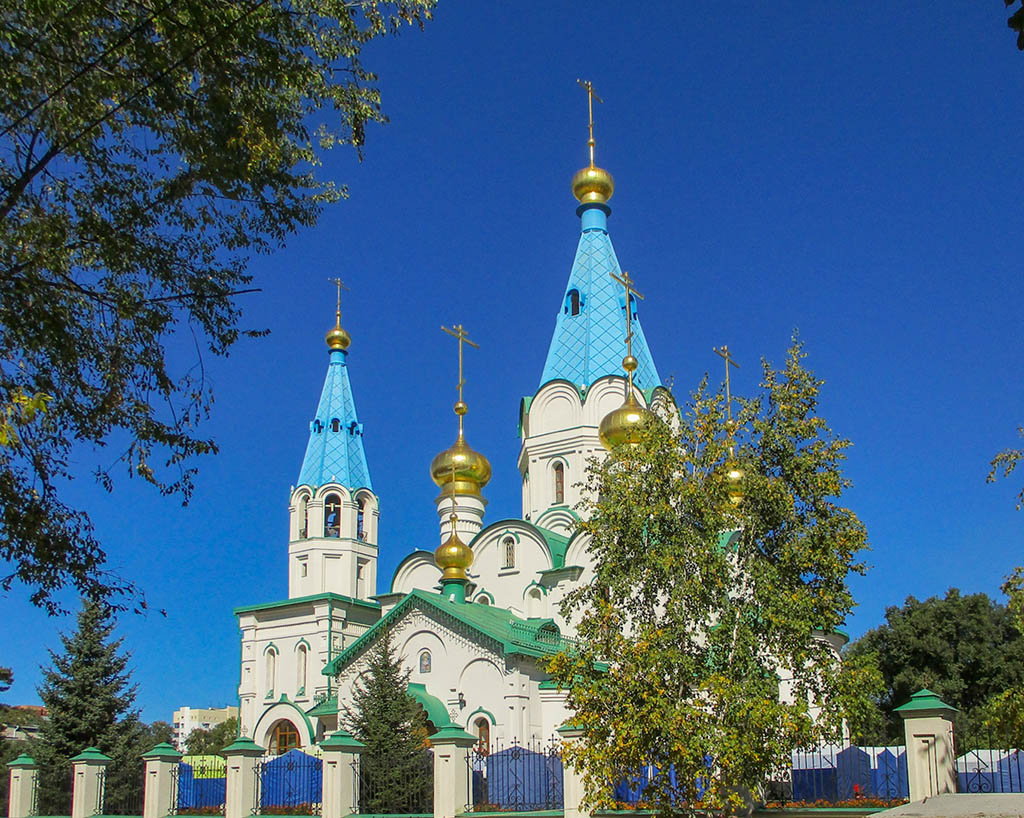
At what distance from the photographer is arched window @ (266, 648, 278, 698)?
102ft

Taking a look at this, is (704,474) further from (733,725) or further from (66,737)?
(66,737)

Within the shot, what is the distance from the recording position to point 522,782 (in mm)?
14430

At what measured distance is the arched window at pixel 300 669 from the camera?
30.5 metres

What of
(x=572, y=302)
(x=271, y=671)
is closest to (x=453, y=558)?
(x=271, y=671)

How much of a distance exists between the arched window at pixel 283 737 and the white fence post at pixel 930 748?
20.9 metres

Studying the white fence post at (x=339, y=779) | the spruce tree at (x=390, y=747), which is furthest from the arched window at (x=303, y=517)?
the white fence post at (x=339, y=779)

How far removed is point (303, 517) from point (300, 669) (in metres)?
4.27

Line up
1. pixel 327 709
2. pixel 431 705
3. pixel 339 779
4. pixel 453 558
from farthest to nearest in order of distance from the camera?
pixel 453 558 < pixel 327 709 < pixel 431 705 < pixel 339 779

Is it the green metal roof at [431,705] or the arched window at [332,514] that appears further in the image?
the arched window at [332,514]

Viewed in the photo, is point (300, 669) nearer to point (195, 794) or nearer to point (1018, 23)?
point (195, 794)

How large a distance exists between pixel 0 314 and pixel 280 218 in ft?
8.87

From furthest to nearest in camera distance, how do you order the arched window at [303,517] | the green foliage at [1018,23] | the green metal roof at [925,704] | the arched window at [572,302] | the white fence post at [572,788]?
the arched window at [303,517] → the arched window at [572,302] → the white fence post at [572,788] → the green metal roof at [925,704] → the green foliage at [1018,23]

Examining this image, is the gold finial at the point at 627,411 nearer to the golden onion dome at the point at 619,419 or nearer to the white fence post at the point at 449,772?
the golden onion dome at the point at 619,419

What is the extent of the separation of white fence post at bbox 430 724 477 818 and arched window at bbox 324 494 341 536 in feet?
60.3
